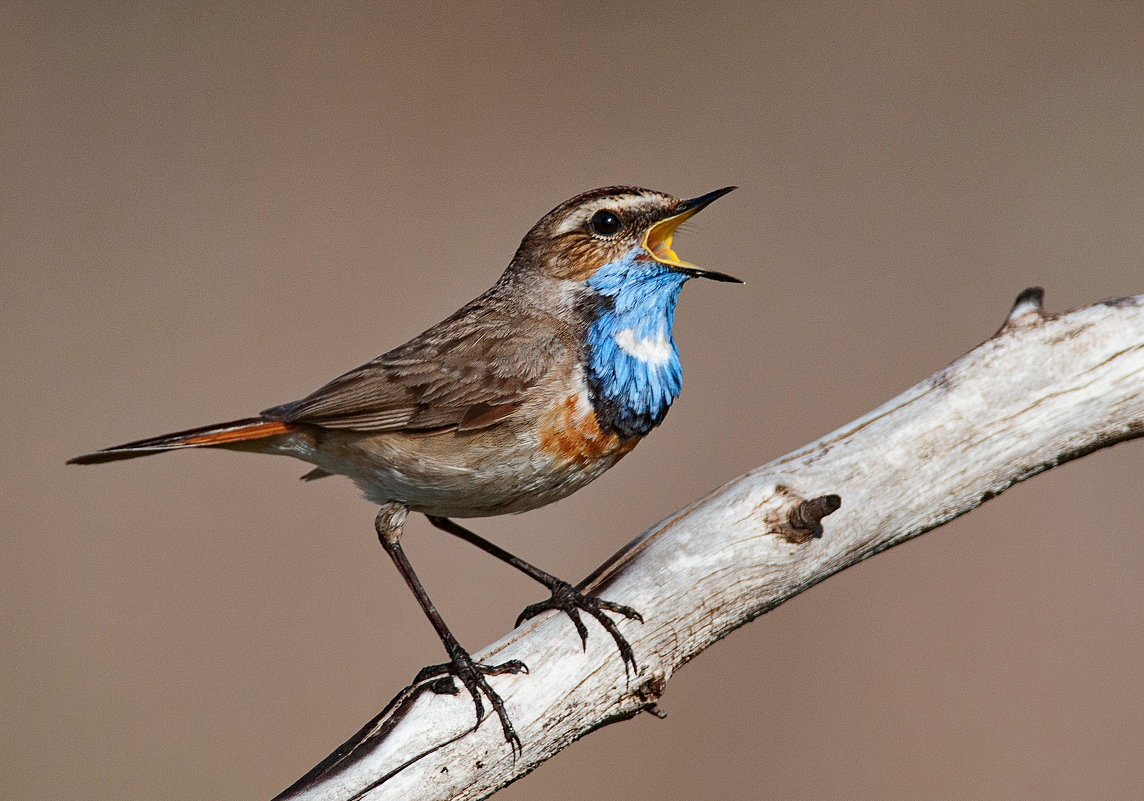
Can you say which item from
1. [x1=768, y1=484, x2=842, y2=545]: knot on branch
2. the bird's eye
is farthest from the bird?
[x1=768, y1=484, x2=842, y2=545]: knot on branch

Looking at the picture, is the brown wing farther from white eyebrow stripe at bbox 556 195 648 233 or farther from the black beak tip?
the black beak tip

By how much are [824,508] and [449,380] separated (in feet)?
4.52

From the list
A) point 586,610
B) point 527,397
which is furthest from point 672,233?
point 586,610

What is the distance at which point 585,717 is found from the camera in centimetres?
337

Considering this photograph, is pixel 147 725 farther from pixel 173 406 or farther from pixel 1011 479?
pixel 1011 479

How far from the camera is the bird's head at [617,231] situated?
3.88 meters

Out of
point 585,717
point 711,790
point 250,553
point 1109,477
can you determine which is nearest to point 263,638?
point 250,553

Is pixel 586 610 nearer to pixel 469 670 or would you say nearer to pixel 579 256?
pixel 469 670

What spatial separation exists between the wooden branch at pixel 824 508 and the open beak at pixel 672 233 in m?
0.71

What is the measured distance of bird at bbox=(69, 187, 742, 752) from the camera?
3645 mm

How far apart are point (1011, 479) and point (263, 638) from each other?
14.7 feet

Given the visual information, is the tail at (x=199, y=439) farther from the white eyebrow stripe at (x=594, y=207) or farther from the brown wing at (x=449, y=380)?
the white eyebrow stripe at (x=594, y=207)

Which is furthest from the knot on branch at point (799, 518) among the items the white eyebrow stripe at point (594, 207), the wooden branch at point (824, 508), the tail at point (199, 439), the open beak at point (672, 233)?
the tail at point (199, 439)

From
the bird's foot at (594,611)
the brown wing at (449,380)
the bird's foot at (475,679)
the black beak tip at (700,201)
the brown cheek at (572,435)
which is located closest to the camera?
the bird's foot at (475,679)
